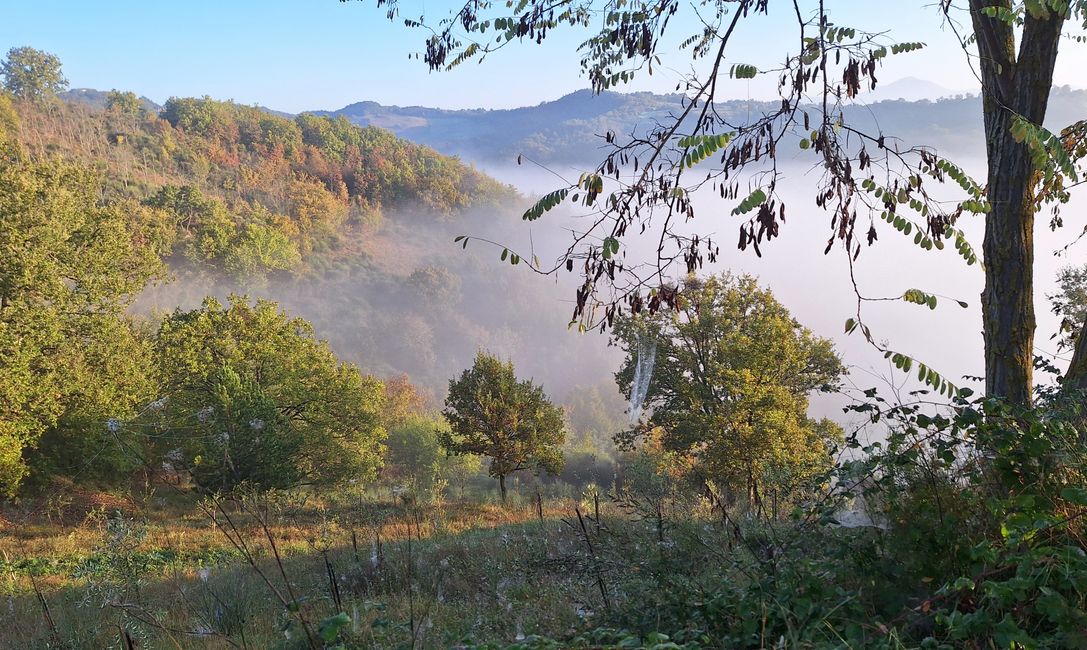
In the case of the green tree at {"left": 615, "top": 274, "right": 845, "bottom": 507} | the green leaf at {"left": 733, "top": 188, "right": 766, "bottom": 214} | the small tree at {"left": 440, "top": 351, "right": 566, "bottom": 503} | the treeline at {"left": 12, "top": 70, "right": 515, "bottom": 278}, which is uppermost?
the treeline at {"left": 12, "top": 70, "right": 515, "bottom": 278}

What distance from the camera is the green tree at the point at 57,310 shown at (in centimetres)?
2088

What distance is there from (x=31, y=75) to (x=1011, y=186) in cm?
12580

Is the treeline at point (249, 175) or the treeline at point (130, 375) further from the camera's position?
the treeline at point (249, 175)

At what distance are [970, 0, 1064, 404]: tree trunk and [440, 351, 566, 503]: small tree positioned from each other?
88.4 feet

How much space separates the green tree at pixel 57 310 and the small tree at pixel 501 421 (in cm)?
1340

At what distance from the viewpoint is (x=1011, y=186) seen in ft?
14.6

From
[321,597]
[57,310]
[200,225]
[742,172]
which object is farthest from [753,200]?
[200,225]

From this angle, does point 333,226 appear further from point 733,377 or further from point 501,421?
point 733,377

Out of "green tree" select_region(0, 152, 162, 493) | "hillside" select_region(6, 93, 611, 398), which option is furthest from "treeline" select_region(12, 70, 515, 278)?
"green tree" select_region(0, 152, 162, 493)

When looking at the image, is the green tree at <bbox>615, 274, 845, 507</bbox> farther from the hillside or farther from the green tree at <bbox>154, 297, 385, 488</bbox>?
the hillside

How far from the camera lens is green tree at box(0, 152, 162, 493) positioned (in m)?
20.9

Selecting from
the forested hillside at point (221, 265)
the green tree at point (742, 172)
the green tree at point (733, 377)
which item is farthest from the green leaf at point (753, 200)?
the green tree at point (733, 377)

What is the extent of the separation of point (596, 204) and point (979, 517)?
2.41 meters

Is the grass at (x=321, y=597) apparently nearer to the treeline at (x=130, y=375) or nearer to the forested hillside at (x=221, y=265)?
the treeline at (x=130, y=375)
